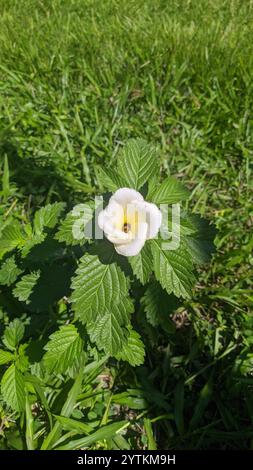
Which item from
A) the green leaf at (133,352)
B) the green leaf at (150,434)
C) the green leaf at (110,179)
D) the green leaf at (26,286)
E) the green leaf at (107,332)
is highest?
the green leaf at (110,179)

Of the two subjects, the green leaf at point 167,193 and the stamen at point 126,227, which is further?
the green leaf at point 167,193

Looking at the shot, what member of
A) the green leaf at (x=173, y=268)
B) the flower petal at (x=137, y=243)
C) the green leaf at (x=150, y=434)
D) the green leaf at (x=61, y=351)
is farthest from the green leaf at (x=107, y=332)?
the green leaf at (x=150, y=434)

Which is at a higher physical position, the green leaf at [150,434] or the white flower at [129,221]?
the white flower at [129,221]

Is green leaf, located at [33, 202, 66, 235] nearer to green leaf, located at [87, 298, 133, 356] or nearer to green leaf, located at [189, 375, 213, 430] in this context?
green leaf, located at [87, 298, 133, 356]

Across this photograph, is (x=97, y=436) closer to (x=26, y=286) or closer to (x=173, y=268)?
(x=26, y=286)

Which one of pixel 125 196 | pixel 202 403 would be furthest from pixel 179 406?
pixel 125 196

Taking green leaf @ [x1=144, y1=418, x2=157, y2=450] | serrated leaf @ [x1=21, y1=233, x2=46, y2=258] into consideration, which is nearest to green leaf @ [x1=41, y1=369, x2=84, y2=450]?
green leaf @ [x1=144, y1=418, x2=157, y2=450]

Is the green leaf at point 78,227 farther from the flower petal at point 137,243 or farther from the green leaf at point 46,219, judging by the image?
the green leaf at point 46,219
